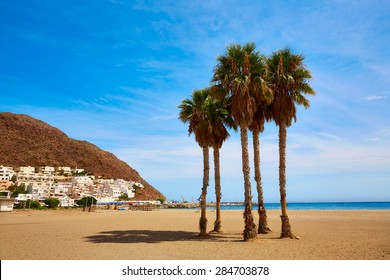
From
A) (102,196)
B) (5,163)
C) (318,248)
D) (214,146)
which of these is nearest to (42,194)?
(102,196)

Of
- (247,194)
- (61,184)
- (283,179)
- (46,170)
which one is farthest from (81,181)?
(247,194)

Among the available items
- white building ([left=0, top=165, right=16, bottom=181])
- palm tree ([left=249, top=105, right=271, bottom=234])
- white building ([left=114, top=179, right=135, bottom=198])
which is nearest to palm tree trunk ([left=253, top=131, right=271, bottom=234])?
palm tree ([left=249, top=105, right=271, bottom=234])

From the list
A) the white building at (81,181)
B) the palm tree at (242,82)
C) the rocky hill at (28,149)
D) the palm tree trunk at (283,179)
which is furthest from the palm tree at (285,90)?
the rocky hill at (28,149)

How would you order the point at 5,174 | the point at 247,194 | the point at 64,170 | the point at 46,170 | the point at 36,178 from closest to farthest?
the point at 247,194
the point at 5,174
the point at 36,178
the point at 46,170
the point at 64,170

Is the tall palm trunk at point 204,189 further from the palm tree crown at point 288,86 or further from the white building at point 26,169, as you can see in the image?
the white building at point 26,169

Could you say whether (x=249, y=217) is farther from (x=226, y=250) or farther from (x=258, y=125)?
(x=258, y=125)

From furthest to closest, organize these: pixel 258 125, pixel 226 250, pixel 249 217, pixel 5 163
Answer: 1. pixel 5 163
2. pixel 258 125
3. pixel 249 217
4. pixel 226 250

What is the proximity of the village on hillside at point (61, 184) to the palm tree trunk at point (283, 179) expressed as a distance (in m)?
100

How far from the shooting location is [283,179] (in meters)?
19.0

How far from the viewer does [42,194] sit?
12038cm

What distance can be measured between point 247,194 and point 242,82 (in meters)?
6.37

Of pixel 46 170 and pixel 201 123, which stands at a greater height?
pixel 46 170

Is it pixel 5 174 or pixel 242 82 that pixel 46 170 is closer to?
pixel 5 174

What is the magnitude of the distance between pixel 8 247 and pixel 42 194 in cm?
11748
